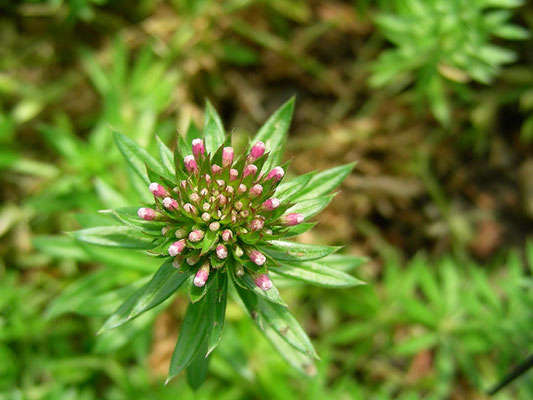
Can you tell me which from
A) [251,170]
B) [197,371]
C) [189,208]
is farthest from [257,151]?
[197,371]

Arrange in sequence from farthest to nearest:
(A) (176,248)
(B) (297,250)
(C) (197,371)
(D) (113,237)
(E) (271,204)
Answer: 1. (C) (197,371)
2. (D) (113,237)
3. (B) (297,250)
4. (E) (271,204)
5. (A) (176,248)

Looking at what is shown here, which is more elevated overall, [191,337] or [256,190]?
[256,190]

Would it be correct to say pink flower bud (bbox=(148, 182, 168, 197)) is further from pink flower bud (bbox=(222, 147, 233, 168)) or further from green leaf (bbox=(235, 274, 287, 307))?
green leaf (bbox=(235, 274, 287, 307))

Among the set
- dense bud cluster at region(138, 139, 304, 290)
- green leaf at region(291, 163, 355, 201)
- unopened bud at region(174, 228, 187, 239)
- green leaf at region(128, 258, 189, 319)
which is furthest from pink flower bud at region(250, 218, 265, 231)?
green leaf at region(291, 163, 355, 201)

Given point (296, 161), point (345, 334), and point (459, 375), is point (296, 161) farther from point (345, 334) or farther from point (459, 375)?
point (459, 375)

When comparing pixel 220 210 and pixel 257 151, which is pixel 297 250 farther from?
pixel 257 151

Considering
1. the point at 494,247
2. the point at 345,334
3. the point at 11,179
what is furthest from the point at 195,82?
the point at 494,247

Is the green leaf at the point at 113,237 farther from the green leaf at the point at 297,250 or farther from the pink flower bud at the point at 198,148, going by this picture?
the green leaf at the point at 297,250
